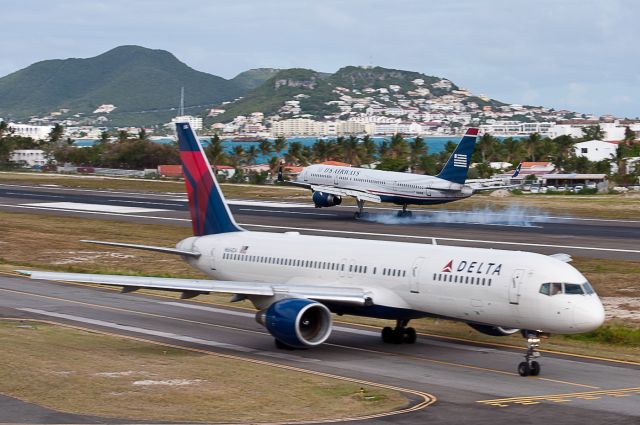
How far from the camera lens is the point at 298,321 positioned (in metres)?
35.6

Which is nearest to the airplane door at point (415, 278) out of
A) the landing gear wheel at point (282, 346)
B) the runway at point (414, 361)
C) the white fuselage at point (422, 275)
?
the white fuselage at point (422, 275)

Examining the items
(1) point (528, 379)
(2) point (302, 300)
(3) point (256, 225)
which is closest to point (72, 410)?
(2) point (302, 300)

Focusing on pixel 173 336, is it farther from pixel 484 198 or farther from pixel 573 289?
pixel 484 198

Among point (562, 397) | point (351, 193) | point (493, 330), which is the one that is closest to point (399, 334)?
point (493, 330)

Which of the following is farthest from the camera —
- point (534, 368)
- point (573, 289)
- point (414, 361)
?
point (414, 361)

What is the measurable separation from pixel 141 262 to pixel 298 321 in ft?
108

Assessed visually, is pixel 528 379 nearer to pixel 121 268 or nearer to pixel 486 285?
pixel 486 285

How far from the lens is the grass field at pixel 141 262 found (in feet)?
134

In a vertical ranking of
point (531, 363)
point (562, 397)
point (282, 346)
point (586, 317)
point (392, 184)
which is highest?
point (392, 184)

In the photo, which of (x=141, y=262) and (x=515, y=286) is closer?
(x=515, y=286)

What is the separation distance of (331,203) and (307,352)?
2387 inches

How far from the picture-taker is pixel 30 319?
4372cm

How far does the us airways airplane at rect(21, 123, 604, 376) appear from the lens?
32906mm

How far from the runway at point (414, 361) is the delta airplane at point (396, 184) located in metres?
43.1
